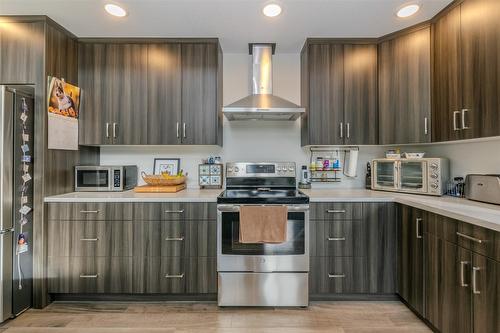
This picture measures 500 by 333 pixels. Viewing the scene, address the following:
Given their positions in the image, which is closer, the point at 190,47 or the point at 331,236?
the point at 331,236

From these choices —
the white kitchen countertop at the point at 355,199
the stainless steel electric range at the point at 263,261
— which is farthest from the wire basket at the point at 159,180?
the stainless steel electric range at the point at 263,261

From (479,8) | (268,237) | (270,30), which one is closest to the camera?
(479,8)

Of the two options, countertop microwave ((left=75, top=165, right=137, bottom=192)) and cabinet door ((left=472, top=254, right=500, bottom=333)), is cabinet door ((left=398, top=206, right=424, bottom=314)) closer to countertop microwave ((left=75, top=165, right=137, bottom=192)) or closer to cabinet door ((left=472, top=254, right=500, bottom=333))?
cabinet door ((left=472, top=254, right=500, bottom=333))

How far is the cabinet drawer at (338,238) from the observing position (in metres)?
2.29

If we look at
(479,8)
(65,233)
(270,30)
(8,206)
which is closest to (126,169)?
(65,233)

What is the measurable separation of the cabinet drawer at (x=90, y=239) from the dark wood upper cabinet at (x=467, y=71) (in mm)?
2669

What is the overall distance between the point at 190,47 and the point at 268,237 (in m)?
1.92

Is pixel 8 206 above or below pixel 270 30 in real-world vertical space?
below

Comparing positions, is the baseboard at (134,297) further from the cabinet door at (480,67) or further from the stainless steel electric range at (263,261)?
the cabinet door at (480,67)

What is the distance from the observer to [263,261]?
2.21m

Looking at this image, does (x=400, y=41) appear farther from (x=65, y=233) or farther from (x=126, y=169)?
(x=65, y=233)

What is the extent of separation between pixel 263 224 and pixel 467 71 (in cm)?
183

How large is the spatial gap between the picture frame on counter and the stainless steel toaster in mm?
2585

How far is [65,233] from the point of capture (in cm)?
225
